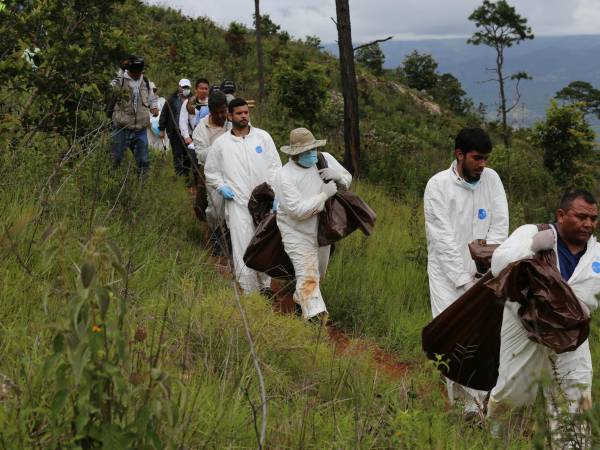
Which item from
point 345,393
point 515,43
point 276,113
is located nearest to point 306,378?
point 345,393

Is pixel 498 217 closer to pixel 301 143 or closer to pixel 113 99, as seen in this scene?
pixel 301 143

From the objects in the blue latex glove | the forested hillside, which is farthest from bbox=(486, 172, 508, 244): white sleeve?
the blue latex glove

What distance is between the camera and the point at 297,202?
707cm

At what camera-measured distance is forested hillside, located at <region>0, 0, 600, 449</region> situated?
260 cm

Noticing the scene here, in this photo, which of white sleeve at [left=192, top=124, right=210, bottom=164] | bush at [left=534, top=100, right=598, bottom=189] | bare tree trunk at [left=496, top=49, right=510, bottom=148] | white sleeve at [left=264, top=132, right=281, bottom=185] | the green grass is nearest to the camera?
the green grass

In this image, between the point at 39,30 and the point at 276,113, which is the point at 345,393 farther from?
the point at 276,113

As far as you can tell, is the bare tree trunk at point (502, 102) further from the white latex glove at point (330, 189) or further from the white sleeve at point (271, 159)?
the white latex glove at point (330, 189)

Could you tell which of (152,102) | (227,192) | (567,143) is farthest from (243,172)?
(567,143)

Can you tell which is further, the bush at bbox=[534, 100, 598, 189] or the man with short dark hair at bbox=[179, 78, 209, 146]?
the bush at bbox=[534, 100, 598, 189]

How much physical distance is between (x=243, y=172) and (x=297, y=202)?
1.35 m

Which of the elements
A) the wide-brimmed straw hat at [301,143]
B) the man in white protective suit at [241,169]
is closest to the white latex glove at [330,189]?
the wide-brimmed straw hat at [301,143]

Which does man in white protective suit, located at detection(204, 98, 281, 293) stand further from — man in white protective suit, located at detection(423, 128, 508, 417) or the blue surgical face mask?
man in white protective suit, located at detection(423, 128, 508, 417)

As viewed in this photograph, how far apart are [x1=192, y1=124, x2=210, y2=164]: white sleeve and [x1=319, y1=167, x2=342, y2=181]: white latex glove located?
7.87 ft

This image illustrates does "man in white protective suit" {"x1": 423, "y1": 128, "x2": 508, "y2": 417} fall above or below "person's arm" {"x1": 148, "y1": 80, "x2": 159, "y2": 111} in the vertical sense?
below
